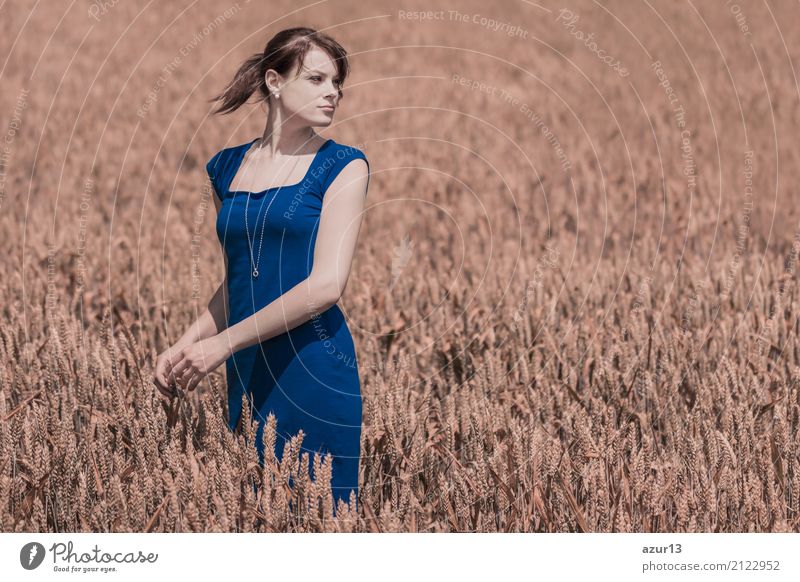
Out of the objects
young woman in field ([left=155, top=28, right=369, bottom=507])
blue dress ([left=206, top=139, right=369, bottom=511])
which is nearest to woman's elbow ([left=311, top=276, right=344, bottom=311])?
young woman in field ([left=155, top=28, right=369, bottom=507])

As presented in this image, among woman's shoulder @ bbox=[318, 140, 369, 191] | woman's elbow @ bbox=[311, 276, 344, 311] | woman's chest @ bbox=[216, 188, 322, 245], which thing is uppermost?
woman's shoulder @ bbox=[318, 140, 369, 191]

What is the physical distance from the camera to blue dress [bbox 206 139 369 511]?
9.75ft

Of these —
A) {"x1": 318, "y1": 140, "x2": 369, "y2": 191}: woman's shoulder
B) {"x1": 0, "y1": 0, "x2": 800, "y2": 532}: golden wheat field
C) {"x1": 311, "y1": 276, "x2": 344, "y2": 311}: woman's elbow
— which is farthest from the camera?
{"x1": 0, "y1": 0, "x2": 800, "y2": 532}: golden wheat field

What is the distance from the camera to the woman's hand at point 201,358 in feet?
9.45

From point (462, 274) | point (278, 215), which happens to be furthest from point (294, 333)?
point (462, 274)

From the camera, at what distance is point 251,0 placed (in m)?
12.2

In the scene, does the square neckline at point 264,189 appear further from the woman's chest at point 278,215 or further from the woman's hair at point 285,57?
the woman's hair at point 285,57
